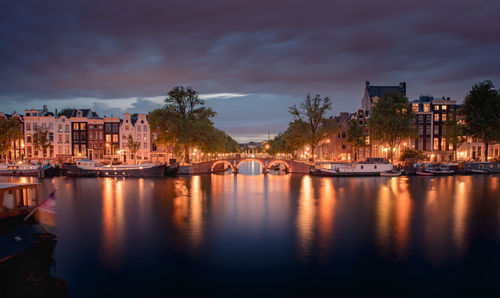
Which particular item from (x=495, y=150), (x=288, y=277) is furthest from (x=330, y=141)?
(x=288, y=277)

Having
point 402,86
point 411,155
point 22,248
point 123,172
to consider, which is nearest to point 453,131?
point 411,155

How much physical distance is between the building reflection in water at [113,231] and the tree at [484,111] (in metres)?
67.7

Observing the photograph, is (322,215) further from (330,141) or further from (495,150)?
(495,150)

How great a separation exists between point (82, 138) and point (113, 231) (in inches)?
2814

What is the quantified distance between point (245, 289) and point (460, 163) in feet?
236

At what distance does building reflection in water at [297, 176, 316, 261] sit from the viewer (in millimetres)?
19847

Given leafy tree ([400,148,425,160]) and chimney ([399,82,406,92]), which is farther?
chimney ([399,82,406,92])

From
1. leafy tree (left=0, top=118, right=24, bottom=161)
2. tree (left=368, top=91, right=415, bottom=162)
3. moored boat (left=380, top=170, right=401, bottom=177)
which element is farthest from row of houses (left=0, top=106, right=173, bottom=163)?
moored boat (left=380, top=170, right=401, bottom=177)

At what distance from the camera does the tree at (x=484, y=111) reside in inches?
2608

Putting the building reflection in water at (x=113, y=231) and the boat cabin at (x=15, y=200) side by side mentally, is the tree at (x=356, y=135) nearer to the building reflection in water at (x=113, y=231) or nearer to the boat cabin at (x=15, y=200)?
the building reflection in water at (x=113, y=231)

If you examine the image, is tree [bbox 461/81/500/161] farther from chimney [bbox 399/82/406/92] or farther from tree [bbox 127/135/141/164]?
tree [bbox 127/135/141/164]

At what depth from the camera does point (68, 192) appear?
45000 mm

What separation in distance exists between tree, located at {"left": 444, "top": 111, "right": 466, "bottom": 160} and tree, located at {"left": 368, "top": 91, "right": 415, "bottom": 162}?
1035cm

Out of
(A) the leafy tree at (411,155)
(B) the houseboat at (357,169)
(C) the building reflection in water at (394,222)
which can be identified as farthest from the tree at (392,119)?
(C) the building reflection in water at (394,222)
